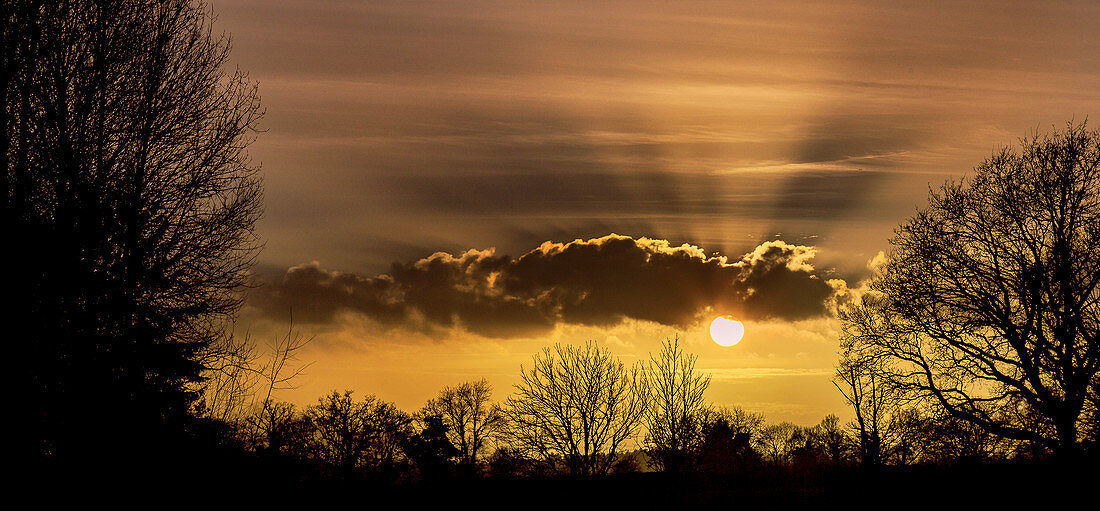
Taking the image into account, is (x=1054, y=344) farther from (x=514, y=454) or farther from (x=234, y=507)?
(x=514, y=454)

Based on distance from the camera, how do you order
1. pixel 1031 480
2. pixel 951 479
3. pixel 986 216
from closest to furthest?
pixel 1031 480, pixel 951 479, pixel 986 216

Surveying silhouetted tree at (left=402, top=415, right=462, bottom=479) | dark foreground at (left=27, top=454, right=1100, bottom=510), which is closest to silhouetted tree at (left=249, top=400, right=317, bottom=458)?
dark foreground at (left=27, top=454, right=1100, bottom=510)

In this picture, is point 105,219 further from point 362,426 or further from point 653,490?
point 362,426

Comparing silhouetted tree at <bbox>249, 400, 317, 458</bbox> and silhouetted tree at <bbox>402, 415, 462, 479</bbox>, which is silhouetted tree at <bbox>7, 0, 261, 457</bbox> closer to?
silhouetted tree at <bbox>249, 400, 317, 458</bbox>

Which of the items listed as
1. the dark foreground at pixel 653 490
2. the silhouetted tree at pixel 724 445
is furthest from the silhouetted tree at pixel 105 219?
the silhouetted tree at pixel 724 445

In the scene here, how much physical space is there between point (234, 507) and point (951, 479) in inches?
621

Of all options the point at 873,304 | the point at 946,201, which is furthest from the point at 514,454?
the point at 946,201

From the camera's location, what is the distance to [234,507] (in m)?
10.8

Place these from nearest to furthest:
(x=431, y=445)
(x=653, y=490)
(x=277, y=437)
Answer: (x=277, y=437) → (x=653, y=490) → (x=431, y=445)

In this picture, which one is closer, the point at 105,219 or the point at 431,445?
the point at 105,219

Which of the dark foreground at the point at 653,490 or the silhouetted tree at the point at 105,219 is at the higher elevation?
the silhouetted tree at the point at 105,219

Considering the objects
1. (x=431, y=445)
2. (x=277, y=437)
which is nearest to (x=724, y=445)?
(x=431, y=445)

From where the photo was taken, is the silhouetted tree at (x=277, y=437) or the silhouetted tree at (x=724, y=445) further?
the silhouetted tree at (x=724, y=445)

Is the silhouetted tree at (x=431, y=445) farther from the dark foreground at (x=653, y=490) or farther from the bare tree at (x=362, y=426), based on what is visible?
the dark foreground at (x=653, y=490)
